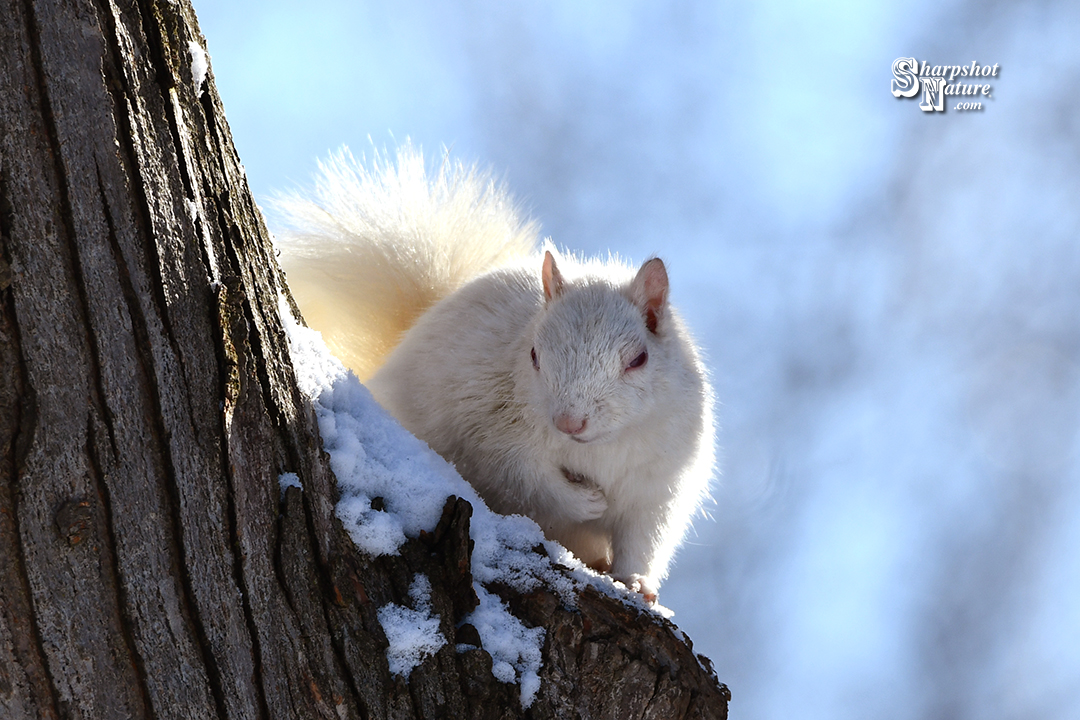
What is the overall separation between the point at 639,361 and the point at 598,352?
13cm

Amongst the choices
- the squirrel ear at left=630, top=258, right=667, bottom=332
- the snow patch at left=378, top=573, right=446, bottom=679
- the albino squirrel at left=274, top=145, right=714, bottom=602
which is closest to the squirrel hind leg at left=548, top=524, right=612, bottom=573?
the albino squirrel at left=274, top=145, right=714, bottom=602

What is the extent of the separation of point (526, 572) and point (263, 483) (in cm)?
59

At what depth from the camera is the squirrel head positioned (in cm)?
210

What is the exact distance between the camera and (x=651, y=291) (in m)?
2.37

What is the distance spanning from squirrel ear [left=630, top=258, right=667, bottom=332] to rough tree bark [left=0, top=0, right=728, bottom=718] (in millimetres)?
1224

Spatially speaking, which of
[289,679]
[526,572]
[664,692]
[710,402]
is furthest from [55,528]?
[710,402]

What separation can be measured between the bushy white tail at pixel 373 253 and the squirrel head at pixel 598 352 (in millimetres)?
657

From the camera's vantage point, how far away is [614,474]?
2285 millimetres

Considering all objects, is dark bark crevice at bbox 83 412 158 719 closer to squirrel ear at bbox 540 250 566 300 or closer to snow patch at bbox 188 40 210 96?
snow patch at bbox 188 40 210 96

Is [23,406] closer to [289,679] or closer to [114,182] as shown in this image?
[114,182]

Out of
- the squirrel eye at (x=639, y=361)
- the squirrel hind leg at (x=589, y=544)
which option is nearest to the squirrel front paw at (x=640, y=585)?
the squirrel hind leg at (x=589, y=544)

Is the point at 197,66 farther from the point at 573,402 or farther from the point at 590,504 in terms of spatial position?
the point at 590,504

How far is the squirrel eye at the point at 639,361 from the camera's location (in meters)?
2.21

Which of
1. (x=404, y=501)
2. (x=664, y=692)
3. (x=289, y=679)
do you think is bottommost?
(x=289, y=679)
